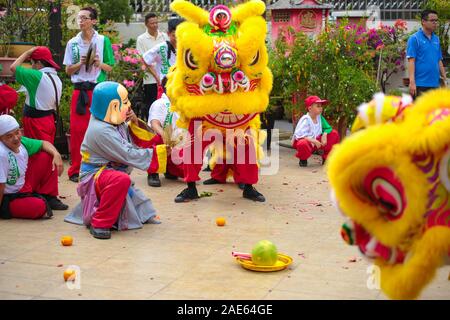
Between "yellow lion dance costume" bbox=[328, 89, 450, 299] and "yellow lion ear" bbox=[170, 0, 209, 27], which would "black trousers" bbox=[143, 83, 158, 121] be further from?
"yellow lion dance costume" bbox=[328, 89, 450, 299]

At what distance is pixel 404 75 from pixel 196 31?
8987 millimetres

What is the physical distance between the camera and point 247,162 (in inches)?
305

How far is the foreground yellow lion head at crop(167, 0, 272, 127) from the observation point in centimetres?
722

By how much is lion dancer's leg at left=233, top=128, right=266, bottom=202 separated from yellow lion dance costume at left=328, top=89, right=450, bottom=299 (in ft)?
12.0

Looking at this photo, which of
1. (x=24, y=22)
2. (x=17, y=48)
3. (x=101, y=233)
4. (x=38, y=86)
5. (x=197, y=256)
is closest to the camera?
(x=197, y=256)

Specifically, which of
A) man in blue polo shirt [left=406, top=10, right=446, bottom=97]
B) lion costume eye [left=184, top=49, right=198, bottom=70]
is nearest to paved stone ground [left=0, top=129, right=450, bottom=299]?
lion costume eye [left=184, top=49, right=198, bottom=70]

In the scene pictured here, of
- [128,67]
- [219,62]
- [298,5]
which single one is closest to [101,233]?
[219,62]

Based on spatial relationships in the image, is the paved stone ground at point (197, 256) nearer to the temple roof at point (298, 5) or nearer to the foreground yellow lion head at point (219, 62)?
the foreground yellow lion head at point (219, 62)

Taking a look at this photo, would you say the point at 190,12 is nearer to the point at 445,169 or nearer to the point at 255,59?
the point at 255,59

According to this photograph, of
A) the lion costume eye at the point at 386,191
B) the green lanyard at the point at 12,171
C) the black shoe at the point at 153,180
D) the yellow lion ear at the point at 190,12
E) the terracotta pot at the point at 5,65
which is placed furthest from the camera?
the terracotta pot at the point at 5,65

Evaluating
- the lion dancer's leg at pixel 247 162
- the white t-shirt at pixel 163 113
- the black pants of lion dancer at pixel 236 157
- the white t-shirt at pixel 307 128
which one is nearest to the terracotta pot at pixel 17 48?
the white t-shirt at pixel 163 113

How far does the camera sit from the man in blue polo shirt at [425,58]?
9.57 metres

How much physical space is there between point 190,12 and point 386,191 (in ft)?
13.0

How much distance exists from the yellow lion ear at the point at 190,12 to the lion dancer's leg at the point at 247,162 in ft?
3.89
